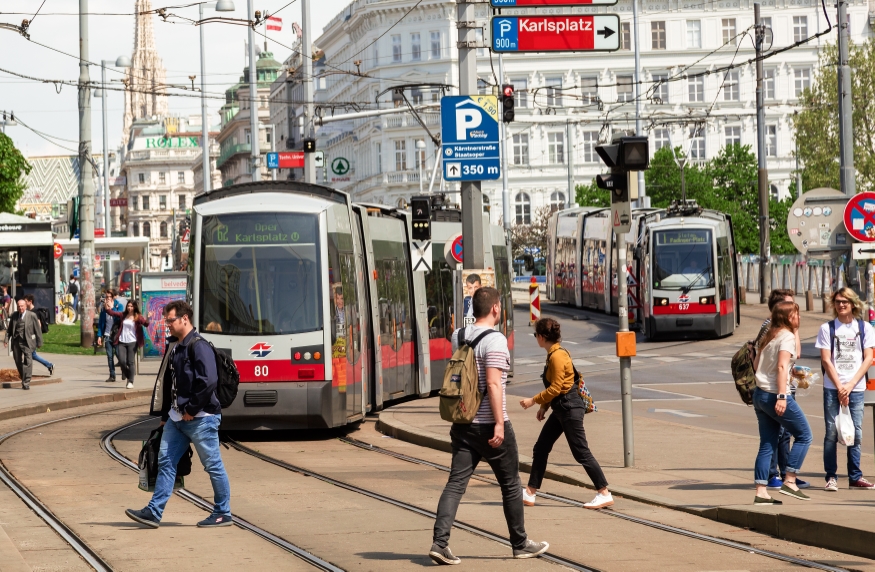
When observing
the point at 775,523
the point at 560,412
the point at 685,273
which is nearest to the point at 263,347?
the point at 560,412

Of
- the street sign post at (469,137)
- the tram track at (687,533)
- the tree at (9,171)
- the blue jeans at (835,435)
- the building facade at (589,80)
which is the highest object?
the building facade at (589,80)

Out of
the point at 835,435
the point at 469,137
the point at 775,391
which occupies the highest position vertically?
the point at 469,137

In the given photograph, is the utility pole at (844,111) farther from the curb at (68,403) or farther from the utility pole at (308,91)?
the curb at (68,403)

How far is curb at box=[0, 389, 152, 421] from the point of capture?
74.2 feet

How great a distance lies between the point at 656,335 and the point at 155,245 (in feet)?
493

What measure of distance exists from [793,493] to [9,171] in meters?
55.9

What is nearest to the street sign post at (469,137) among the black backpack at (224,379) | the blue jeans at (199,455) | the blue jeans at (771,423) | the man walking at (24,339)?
the blue jeans at (771,423)

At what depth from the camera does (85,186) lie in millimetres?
34844

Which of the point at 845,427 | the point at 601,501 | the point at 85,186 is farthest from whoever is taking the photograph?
the point at 85,186

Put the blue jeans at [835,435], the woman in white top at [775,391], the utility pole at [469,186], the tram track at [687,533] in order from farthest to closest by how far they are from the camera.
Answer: the utility pole at [469,186] < the blue jeans at [835,435] < the woman in white top at [775,391] < the tram track at [687,533]

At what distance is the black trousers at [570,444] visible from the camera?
11.7 m

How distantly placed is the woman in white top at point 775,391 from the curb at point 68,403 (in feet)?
46.2

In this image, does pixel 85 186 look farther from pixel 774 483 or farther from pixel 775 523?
pixel 775 523

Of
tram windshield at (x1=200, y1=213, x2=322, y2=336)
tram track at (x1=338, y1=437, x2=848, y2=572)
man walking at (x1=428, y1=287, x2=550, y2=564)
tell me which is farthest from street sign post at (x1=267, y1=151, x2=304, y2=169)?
man walking at (x1=428, y1=287, x2=550, y2=564)
